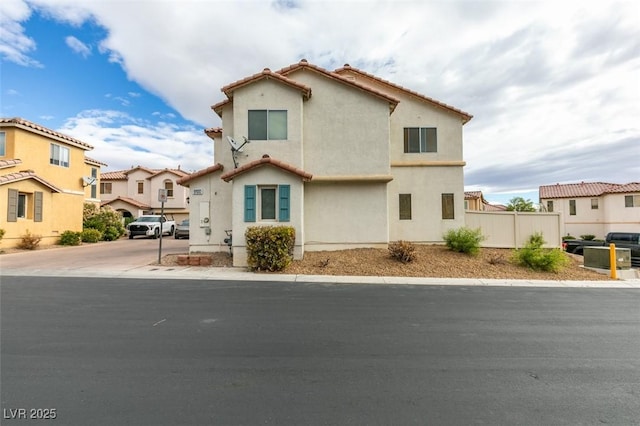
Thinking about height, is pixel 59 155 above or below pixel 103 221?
above

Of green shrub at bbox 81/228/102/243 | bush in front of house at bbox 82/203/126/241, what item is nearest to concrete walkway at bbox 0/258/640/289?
green shrub at bbox 81/228/102/243

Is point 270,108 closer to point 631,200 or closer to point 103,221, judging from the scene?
point 103,221

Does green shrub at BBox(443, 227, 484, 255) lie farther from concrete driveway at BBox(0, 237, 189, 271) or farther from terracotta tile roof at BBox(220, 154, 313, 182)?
concrete driveway at BBox(0, 237, 189, 271)

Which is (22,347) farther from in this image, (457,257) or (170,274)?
(457,257)

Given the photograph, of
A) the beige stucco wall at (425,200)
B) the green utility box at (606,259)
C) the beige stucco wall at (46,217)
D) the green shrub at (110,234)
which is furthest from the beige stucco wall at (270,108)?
the green shrub at (110,234)

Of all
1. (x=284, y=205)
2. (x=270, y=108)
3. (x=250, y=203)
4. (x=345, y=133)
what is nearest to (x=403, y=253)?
(x=284, y=205)

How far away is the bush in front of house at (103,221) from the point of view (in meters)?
Result: 25.0

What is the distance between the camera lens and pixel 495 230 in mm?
16156

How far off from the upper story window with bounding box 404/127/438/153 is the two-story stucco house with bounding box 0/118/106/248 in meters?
21.0

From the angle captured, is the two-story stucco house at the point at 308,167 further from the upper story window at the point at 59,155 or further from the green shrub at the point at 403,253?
the upper story window at the point at 59,155

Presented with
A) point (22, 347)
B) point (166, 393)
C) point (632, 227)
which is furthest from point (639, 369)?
point (632, 227)

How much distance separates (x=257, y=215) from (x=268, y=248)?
1.76 metres

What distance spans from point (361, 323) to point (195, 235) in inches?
427

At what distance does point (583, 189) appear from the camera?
3656 cm
